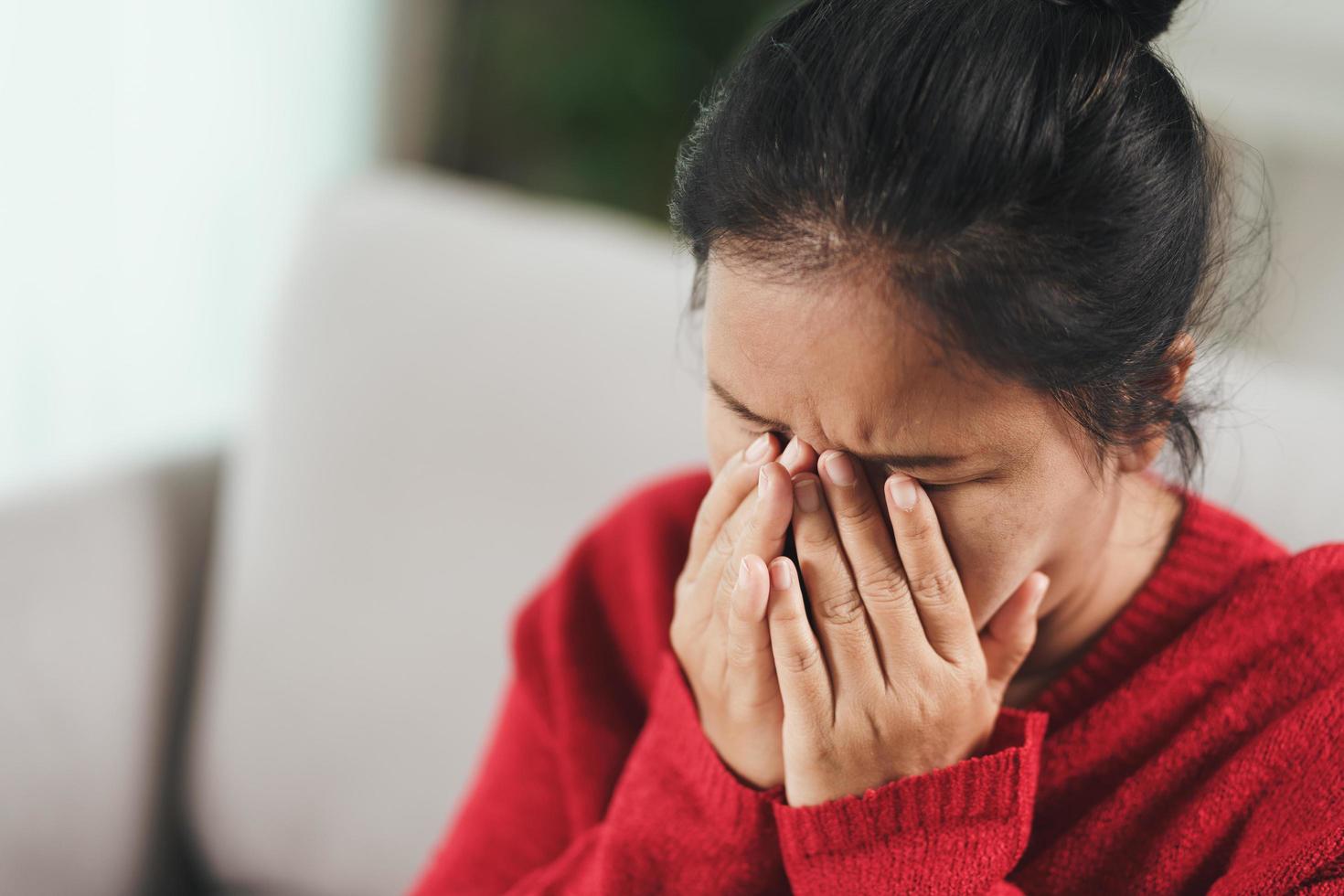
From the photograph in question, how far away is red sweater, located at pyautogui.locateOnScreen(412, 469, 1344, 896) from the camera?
734 mm

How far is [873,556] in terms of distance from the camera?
0.72 meters

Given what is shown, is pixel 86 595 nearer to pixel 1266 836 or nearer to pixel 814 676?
pixel 814 676

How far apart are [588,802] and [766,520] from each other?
0.40m

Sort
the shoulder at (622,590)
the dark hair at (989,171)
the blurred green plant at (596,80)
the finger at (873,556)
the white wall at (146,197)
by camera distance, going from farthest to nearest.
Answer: the blurred green plant at (596,80) → the white wall at (146,197) → the shoulder at (622,590) → the finger at (873,556) → the dark hair at (989,171)

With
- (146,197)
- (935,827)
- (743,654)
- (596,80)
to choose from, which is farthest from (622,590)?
(596,80)

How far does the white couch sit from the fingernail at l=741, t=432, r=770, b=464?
454 millimetres

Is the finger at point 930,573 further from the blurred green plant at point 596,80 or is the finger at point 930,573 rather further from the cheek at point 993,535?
the blurred green plant at point 596,80

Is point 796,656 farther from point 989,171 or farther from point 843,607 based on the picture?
point 989,171

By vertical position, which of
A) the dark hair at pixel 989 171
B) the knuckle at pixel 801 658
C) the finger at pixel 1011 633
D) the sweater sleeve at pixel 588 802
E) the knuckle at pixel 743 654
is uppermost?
the dark hair at pixel 989 171

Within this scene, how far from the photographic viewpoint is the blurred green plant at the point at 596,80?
2.12 metres

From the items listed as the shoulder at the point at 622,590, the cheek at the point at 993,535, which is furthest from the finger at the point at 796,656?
the shoulder at the point at 622,590

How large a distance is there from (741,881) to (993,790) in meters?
0.19

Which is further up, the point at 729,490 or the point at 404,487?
the point at 729,490

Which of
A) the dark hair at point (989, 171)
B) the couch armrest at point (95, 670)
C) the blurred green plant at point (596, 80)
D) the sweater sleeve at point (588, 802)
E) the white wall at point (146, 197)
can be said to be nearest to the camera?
the dark hair at point (989, 171)
